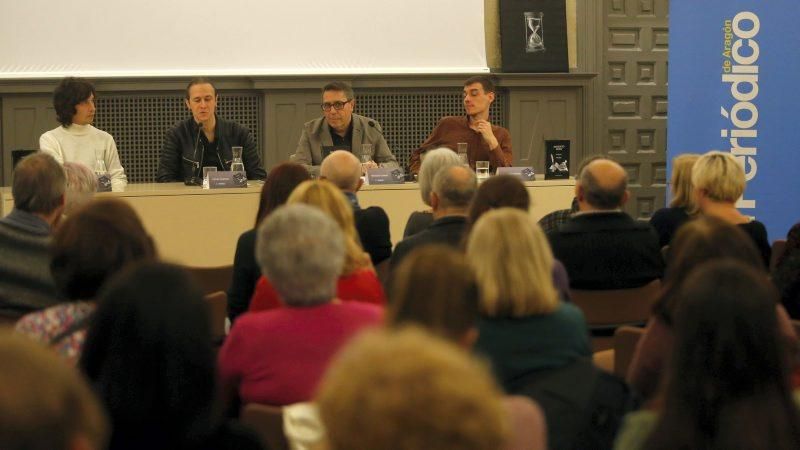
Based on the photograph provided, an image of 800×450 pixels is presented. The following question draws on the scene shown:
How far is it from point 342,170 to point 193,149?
93.1 inches

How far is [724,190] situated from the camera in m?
4.45

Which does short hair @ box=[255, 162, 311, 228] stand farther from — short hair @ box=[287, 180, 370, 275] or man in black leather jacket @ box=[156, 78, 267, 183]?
man in black leather jacket @ box=[156, 78, 267, 183]

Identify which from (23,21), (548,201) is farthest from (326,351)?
(23,21)

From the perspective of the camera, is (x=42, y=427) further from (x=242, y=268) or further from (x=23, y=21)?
(x=23, y=21)

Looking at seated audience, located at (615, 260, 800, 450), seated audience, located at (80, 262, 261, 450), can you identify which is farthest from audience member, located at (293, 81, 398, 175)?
seated audience, located at (615, 260, 800, 450)

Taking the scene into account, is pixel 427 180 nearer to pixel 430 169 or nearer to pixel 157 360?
pixel 430 169

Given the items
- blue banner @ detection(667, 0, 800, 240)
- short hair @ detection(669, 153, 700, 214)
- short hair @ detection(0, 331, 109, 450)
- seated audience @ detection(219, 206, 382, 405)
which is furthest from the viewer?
blue banner @ detection(667, 0, 800, 240)

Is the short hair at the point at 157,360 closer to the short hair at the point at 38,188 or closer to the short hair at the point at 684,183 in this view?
the short hair at the point at 38,188

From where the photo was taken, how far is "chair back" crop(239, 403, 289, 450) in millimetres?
2479

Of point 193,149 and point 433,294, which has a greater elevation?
point 193,149

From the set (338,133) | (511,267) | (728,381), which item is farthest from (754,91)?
(728,381)

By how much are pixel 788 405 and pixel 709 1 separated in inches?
252

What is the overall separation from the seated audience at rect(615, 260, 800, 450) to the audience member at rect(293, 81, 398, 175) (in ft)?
17.2

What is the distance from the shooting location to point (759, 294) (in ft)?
5.84
